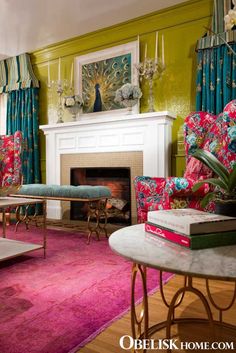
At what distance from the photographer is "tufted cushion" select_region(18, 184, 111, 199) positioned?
288 centimetres

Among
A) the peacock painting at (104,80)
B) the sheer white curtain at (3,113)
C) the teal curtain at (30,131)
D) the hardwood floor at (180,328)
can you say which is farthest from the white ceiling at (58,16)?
the hardwood floor at (180,328)

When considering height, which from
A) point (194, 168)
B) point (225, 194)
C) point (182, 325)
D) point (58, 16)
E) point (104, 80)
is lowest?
point (182, 325)

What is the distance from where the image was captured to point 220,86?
3.13m

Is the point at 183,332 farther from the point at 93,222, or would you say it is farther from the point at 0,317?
the point at 93,222

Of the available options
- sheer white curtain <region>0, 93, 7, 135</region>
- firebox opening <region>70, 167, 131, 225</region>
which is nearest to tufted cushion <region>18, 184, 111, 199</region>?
firebox opening <region>70, 167, 131, 225</region>

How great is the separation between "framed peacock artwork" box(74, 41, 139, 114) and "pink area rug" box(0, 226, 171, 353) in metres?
2.11

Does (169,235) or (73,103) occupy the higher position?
(73,103)

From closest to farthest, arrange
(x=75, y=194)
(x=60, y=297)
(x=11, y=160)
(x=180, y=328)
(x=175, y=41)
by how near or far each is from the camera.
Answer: (x=180, y=328)
(x=60, y=297)
(x=75, y=194)
(x=175, y=41)
(x=11, y=160)

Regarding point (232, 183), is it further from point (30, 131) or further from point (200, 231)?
point (30, 131)

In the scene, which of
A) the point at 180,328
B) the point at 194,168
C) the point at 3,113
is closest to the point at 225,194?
the point at 180,328

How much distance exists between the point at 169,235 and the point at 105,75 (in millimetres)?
3438

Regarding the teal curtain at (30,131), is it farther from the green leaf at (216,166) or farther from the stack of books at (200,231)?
the stack of books at (200,231)

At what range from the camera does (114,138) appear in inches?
148

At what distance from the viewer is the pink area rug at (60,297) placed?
1.26m
